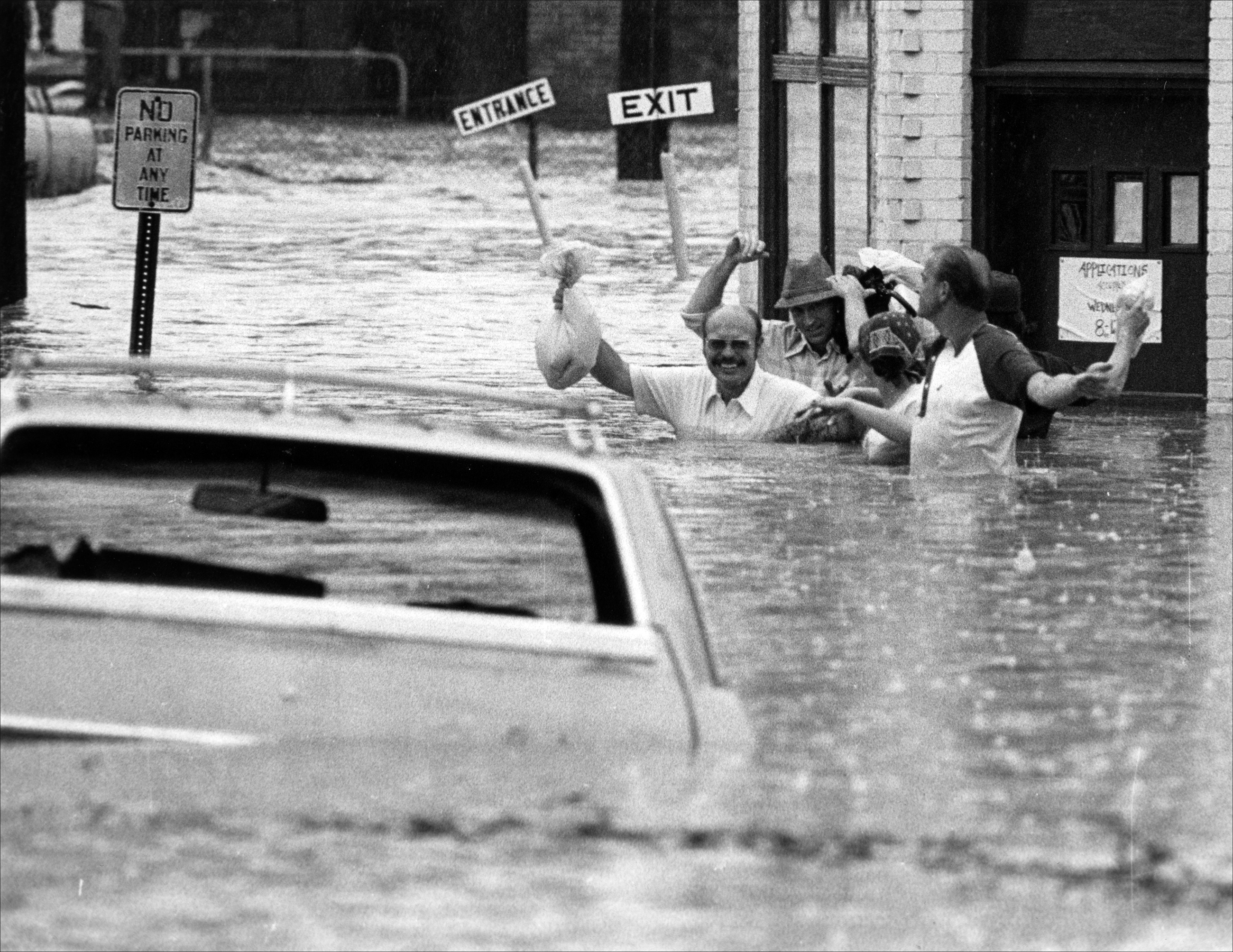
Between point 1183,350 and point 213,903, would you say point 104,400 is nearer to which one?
point 213,903

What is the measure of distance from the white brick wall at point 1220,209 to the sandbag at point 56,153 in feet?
67.7

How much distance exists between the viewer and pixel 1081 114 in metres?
17.7

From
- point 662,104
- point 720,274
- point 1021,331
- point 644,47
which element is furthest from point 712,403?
point 644,47

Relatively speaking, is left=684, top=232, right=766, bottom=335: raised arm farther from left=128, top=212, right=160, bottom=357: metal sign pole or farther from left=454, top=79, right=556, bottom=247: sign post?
left=454, top=79, right=556, bottom=247: sign post

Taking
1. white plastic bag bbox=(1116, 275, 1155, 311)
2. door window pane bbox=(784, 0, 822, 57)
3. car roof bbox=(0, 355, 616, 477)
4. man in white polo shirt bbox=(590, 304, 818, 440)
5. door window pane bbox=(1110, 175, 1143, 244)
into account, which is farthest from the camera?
door window pane bbox=(784, 0, 822, 57)

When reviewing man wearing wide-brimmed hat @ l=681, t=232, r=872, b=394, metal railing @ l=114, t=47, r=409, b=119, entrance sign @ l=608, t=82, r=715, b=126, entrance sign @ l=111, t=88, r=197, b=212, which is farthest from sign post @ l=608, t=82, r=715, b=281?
metal railing @ l=114, t=47, r=409, b=119

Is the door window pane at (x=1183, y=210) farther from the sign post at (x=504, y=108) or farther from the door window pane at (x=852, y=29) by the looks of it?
the sign post at (x=504, y=108)

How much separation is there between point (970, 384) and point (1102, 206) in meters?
6.48

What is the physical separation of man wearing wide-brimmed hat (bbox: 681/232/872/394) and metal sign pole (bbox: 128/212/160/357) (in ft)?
14.0

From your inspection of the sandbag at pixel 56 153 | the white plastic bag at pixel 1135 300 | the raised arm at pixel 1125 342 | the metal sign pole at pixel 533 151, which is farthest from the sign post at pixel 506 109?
the raised arm at pixel 1125 342

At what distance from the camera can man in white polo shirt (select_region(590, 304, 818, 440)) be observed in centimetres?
1277

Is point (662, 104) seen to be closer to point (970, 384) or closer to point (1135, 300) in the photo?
point (970, 384)

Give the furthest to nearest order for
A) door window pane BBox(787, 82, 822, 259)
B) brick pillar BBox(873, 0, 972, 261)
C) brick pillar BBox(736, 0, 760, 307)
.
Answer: brick pillar BBox(736, 0, 760, 307) < door window pane BBox(787, 82, 822, 259) < brick pillar BBox(873, 0, 972, 261)

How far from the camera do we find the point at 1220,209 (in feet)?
55.1
